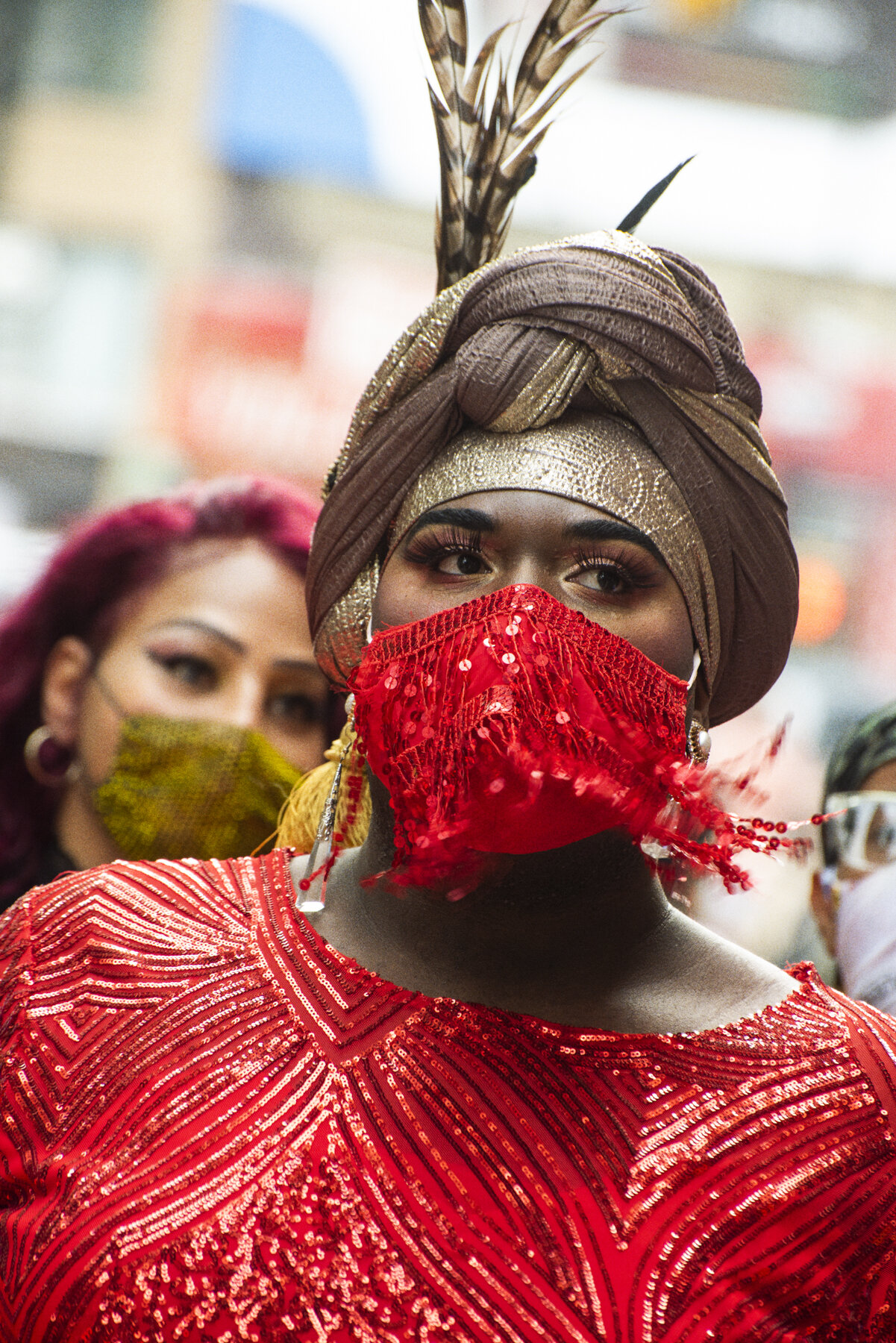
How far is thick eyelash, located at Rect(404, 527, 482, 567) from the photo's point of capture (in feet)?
6.55

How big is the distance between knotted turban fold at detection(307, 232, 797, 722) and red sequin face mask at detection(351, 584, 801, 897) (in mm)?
250

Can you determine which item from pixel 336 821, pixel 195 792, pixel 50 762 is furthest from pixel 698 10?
pixel 336 821

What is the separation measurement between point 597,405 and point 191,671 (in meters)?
1.59

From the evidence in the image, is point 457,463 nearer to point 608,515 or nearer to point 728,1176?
point 608,515

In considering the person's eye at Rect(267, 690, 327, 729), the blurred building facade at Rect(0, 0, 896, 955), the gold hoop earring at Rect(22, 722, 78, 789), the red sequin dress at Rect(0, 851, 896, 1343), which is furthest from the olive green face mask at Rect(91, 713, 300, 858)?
the blurred building facade at Rect(0, 0, 896, 955)

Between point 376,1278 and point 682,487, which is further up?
point 682,487

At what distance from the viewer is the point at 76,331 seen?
41.4 ft

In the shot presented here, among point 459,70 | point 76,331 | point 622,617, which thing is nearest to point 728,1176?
point 622,617

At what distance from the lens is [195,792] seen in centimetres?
316

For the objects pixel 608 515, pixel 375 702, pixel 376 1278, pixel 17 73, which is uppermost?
pixel 17 73

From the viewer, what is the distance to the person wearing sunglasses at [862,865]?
266 centimetres

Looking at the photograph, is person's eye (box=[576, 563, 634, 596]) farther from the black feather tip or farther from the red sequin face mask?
the black feather tip

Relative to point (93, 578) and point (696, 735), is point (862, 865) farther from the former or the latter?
point (93, 578)

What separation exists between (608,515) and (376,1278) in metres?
1.07
